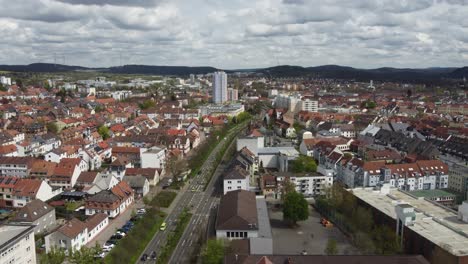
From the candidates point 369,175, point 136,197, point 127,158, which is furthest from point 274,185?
point 127,158

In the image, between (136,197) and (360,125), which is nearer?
(136,197)

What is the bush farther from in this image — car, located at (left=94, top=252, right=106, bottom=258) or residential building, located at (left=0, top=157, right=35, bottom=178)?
residential building, located at (left=0, top=157, right=35, bottom=178)

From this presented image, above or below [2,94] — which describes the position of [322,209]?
below

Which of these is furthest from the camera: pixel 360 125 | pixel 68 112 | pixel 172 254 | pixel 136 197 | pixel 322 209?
pixel 68 112

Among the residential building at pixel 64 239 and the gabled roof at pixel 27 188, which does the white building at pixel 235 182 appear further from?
the gabled roof at pixel 27 188

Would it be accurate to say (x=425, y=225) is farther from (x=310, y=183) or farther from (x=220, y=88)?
(x=220, y=88)

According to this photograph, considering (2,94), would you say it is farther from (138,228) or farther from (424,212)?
(424,212)

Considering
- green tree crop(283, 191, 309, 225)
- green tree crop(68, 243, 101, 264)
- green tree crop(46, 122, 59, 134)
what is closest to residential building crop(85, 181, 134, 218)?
green tree crop(68, 243, 101, 264)
